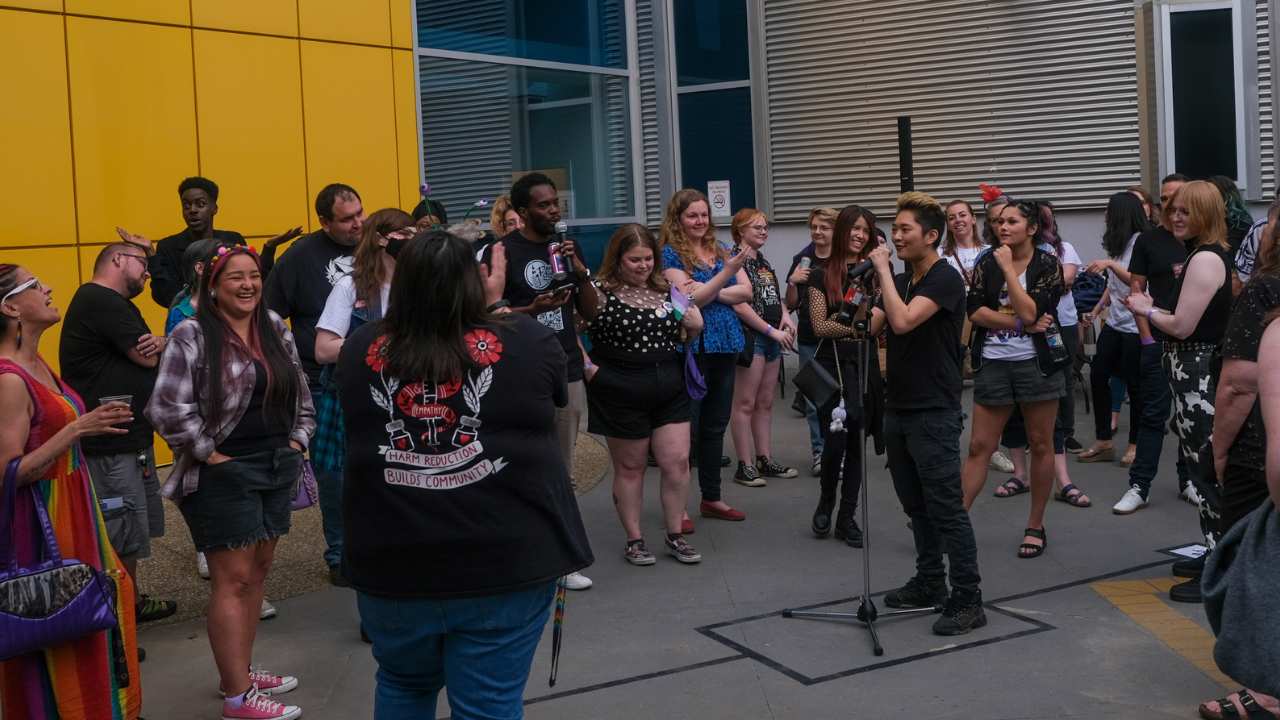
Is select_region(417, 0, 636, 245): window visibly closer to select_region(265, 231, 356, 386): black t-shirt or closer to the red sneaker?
the red sneaker

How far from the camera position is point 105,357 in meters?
6.21

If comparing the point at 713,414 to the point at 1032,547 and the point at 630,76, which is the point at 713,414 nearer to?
the point at 1032,547

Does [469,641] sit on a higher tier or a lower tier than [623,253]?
lower

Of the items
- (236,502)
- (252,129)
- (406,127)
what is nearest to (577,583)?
(236,502)

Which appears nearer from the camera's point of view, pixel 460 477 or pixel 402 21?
pixel 460 477

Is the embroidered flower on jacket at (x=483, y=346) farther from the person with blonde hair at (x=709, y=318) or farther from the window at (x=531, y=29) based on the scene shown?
the window at (x=531, y=29)

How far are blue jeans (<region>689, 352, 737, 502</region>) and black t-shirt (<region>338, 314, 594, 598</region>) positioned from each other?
15.8 feet

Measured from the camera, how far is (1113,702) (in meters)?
5.23

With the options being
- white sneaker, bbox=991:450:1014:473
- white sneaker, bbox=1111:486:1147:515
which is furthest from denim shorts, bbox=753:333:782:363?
white sneaker, bbox=1111:486:1147:515

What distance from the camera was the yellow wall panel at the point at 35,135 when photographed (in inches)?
368

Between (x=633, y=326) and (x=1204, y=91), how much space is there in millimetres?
8887

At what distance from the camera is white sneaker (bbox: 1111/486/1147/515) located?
839cm

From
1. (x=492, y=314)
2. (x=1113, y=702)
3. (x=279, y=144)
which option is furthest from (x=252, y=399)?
(x=279, y=144)

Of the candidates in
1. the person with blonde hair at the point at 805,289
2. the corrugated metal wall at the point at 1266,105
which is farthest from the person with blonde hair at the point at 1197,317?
the corrugated metal wall at the point at 1266,105
